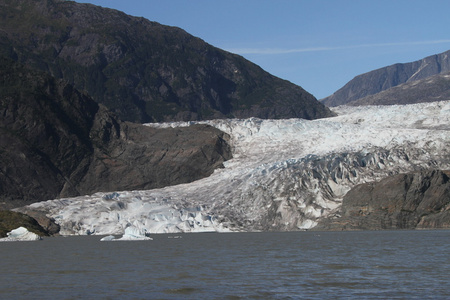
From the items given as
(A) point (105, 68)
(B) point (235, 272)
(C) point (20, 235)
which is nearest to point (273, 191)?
(C) point (20, 235)

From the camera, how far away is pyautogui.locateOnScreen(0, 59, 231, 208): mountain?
100812mm

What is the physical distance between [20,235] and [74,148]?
41.4 m

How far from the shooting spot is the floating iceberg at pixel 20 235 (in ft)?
219

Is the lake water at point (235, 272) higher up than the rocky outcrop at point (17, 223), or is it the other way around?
the lake water at point (235, 272)

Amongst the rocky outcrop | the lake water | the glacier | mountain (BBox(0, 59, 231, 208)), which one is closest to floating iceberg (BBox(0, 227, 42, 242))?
the rocky outcrop

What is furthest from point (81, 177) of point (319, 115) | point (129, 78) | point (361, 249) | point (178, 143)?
point (319, 115)

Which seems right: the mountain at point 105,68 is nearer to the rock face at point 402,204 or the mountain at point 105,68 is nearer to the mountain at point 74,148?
the mountain at point 74,148

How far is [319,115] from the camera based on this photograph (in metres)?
195

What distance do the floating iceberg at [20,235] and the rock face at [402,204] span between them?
31885 mm

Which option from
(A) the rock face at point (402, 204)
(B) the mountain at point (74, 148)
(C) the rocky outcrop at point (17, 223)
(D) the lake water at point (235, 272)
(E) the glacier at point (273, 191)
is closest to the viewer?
(D) the lake water at point (235, 272)

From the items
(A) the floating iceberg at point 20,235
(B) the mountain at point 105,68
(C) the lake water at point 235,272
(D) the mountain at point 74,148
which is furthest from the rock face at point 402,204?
(B) the mountain at point 105,68

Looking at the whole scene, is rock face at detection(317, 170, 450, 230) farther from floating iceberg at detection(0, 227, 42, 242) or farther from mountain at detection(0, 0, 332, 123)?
mountain at detection(0, 0, 332, 123)

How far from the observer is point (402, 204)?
74.3 m

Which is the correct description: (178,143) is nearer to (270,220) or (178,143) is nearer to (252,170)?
(252,170)
